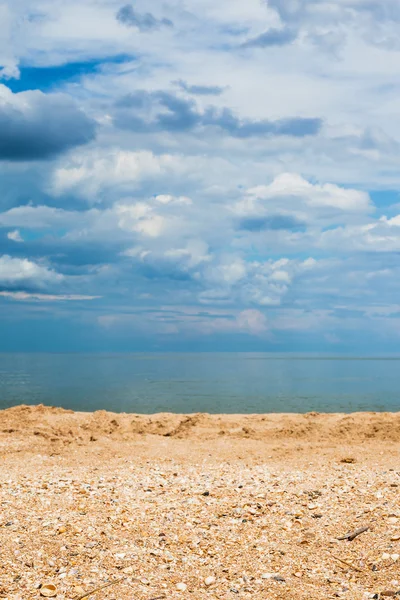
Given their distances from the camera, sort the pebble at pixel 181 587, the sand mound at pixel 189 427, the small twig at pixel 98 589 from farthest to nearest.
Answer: the sand mound at pixel 189 427 → the pebble at pixel 181 587 → the small twig at pixel 98 589

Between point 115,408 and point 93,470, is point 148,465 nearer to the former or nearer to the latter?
point 93,470

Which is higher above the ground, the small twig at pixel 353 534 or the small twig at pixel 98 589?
the small twig at pixel 353 534

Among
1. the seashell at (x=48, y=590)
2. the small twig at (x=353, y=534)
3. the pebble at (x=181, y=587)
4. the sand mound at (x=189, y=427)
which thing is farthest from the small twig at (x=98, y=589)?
the sand mound at (x=189, y=427)

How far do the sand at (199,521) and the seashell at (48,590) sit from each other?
0.02m

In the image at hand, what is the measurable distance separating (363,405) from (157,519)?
23.4 meters

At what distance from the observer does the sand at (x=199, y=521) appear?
23.3 feet

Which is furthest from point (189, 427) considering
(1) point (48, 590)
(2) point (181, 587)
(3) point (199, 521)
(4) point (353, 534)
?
(1) point (48, 590)

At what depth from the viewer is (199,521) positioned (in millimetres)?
8766

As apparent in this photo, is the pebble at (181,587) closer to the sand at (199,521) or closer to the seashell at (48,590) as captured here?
the sand at (199,521)

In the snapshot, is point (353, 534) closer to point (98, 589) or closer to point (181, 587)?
point (181, 587)

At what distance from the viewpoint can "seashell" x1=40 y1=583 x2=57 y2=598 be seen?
22.3ft

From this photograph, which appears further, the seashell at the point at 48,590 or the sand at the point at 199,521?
the sand at the point at 199,521

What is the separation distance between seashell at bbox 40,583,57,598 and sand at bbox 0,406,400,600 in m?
0.02

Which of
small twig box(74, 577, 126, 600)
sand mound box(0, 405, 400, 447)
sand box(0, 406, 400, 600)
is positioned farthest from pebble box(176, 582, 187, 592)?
sand mound box(0, 405, 400, 447)
